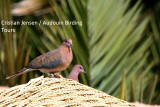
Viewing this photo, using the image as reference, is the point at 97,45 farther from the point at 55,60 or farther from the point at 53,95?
the point at 53,95

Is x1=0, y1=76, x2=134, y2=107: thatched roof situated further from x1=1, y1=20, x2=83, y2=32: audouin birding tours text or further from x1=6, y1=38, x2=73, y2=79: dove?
x1=1, y1=20, x2=83, y2=32: audouin birding tours text

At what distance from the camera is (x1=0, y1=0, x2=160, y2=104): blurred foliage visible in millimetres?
6176

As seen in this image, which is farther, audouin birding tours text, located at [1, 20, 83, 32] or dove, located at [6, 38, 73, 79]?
audouin birding tours text, located at [1, 20, 83, 32]

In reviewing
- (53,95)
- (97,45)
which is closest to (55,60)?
(53,95)

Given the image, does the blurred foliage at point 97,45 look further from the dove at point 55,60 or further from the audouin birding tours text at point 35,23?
the dove at point 55,60

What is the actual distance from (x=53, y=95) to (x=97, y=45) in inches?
135

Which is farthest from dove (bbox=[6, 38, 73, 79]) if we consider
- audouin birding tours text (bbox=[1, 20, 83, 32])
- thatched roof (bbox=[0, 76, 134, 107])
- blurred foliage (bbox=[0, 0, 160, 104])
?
audouin birding tours text (bbox=[1, 20, 83, 32])

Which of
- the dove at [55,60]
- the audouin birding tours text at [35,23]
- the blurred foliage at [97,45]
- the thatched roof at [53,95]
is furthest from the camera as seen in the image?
the audouin birding tours text at [35,23]

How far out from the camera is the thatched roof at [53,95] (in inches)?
112

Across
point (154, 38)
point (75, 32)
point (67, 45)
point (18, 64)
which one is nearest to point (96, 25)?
point (75, 32)

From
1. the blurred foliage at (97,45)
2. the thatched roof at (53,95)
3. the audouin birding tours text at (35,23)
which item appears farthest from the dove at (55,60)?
the audouin birding tours text at (35,23)

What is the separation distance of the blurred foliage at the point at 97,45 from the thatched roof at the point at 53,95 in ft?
9.03

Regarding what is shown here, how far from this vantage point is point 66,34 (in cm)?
635

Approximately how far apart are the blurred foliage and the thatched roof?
9.03 ft
